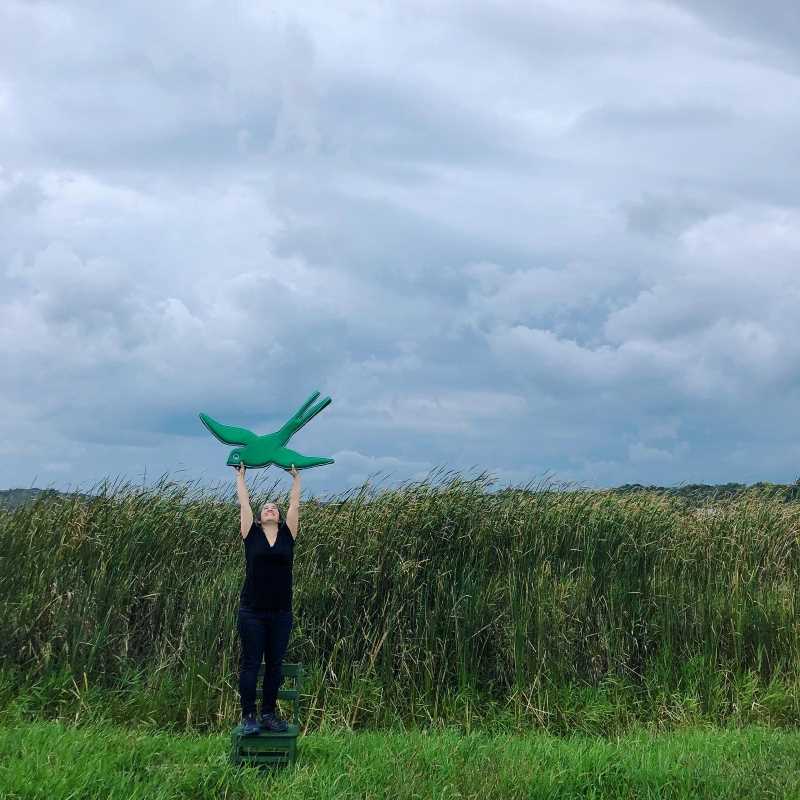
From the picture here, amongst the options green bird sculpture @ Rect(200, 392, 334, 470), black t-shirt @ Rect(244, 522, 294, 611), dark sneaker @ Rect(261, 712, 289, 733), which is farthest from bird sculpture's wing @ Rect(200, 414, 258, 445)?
dark sneaker @ Rect(261, 712, 289, 733)

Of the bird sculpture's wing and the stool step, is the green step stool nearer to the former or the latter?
the stool step

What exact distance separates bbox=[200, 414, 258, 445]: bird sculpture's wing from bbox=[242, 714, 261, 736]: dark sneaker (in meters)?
2.12

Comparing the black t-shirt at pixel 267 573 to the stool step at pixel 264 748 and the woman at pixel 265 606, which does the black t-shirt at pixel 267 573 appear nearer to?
the woman at pixel 265 606

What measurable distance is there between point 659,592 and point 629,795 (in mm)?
4118

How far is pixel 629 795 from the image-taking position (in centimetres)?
681

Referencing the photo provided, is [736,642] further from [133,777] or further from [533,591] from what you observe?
[133,777]

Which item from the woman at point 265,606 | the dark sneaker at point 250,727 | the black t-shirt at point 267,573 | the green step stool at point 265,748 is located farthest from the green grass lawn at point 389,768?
the black t-shirt at point 267,573

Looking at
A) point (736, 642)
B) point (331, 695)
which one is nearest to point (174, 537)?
point (331, 695)

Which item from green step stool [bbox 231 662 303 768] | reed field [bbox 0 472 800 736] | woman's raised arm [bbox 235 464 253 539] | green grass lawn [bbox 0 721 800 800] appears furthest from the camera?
reed field [bbox 0 472 800 736]

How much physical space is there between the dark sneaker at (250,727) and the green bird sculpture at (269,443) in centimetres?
192

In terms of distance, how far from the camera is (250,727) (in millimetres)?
6910

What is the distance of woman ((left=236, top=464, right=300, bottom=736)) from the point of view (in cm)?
694

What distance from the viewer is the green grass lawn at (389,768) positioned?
6402mm

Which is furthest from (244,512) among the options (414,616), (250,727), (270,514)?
(414,616)
